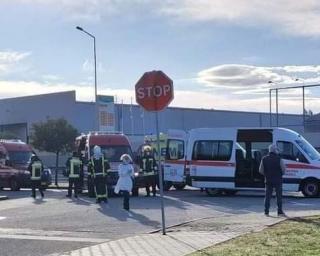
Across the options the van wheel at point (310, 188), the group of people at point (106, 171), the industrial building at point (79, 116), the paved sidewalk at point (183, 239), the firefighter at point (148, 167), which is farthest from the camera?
the industrial building at point (79, 116)

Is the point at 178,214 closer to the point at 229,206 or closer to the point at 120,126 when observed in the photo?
the point at 229,206

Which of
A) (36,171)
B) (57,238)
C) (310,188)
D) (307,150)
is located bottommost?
(57,238)

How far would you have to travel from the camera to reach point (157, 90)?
12.6 meters

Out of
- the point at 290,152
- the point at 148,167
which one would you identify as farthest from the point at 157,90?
the point at 148,167

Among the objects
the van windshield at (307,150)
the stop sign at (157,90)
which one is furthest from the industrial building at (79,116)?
the stop sign at (157,90)

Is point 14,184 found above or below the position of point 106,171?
below

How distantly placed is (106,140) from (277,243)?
1544 cm

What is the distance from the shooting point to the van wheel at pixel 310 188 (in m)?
22.6

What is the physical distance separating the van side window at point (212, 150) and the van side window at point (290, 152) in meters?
1.94

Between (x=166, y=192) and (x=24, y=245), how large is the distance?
1471 cm

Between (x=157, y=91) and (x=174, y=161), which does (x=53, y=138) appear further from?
(x=157, y=91)

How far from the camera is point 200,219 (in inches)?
611

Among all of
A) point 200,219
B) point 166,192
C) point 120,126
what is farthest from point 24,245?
point 120,126

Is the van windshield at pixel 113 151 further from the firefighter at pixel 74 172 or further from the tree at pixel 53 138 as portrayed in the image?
the tree at pixel 53 138
